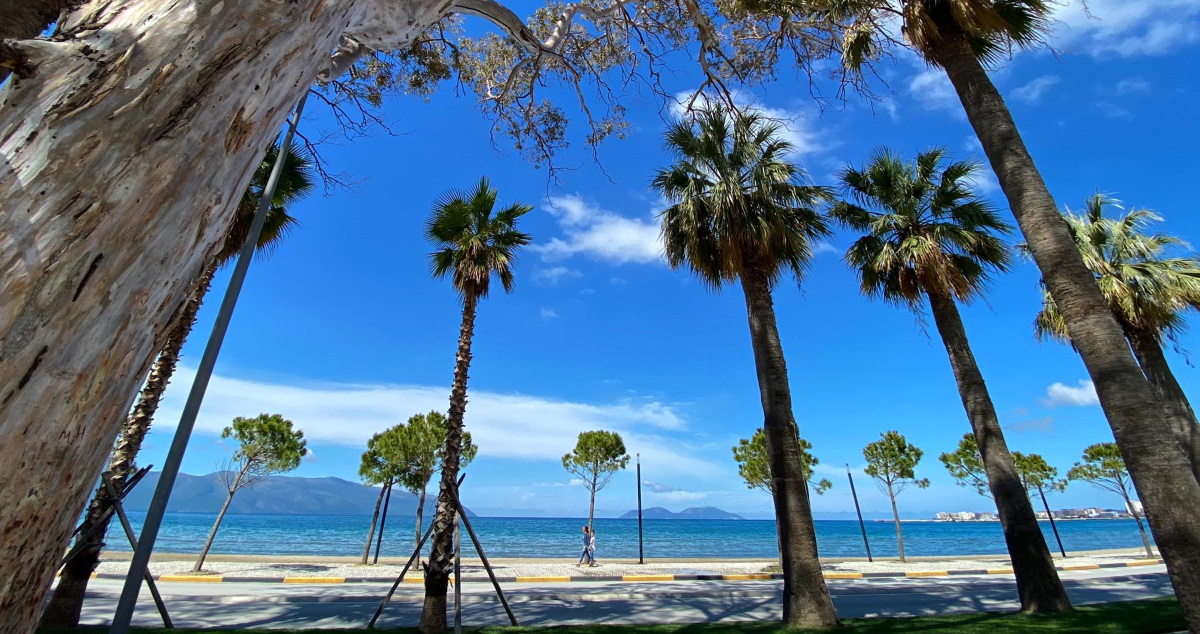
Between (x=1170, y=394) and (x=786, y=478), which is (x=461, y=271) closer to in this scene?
(x=786, y=478)

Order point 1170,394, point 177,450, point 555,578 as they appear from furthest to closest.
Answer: point 555,578 → point 1170,394 → point 177,450

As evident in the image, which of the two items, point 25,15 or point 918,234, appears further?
point 918,234

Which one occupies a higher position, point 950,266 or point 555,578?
point 950,266

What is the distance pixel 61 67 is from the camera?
1.38 metres

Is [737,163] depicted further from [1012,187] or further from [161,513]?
[161,513]

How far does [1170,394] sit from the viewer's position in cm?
1195

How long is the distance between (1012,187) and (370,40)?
6084 millimetres

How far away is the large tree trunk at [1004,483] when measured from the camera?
882 centimetres

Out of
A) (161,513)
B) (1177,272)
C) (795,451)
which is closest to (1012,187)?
(795,451)

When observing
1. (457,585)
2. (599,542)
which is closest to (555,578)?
(457,585)

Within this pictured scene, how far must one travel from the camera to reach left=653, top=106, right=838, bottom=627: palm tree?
8.37 metres

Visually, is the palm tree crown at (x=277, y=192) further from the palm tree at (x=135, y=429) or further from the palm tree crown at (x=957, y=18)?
the palm tree crown at (x=957, y=18)

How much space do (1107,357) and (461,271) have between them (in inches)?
377

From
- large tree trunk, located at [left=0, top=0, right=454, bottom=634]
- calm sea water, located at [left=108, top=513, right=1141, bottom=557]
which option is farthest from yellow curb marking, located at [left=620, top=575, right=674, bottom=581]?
calm sea water, located at [left=108, top=513, right=1141, bottom=557]
